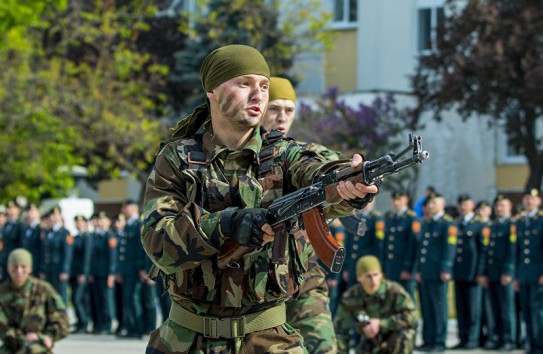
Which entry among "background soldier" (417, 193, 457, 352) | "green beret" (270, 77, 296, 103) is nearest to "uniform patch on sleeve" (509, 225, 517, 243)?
"background soldier" (417, 193, 457, 352)

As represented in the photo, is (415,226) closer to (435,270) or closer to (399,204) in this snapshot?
(399,204)

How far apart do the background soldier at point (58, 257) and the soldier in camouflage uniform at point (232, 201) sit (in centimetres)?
1365

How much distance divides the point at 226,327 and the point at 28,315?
265 inches

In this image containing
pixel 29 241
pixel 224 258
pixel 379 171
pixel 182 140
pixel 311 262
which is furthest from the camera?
pixel 29 241

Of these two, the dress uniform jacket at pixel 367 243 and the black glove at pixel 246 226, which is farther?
the dress uniform jacket at pixel 367 243

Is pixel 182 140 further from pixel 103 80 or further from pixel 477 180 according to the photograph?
pixel 477 180

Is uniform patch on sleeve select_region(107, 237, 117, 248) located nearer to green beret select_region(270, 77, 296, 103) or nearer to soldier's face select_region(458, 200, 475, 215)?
soldier's face select_region(458, 200, 475, 215)

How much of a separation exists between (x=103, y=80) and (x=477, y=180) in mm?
9977

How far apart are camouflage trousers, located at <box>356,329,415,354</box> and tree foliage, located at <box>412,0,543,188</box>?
43.5ft

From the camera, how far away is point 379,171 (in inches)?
161

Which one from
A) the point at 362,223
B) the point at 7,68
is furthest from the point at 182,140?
the point at 7,68

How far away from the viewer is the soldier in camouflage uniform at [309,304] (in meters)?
6.70

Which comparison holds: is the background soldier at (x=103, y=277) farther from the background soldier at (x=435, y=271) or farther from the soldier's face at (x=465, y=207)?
the soldier's face at (x=465, y=207)

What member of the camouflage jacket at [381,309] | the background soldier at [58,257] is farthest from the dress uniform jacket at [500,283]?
the background soldier at [58,257]
